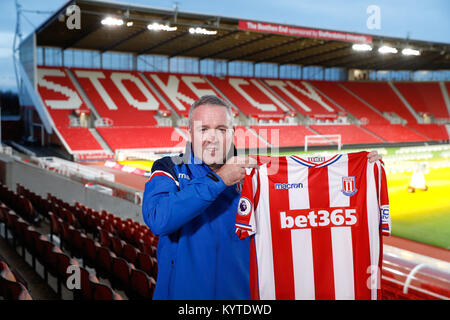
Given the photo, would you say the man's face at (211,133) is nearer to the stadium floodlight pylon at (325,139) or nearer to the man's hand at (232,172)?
the man's hand at (232,172)

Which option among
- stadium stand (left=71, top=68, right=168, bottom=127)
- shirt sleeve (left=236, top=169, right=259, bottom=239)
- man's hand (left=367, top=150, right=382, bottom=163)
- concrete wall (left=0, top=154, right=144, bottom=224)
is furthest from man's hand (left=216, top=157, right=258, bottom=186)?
stadium stand (left=71, top=68, right=168, bottom=127)

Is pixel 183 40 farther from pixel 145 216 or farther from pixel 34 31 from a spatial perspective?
pixel 145 216

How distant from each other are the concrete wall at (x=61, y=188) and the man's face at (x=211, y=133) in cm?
716

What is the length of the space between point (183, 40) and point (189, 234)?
30449 millimetres

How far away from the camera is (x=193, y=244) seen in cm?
162

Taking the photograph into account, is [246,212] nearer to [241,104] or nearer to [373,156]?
[373,156]

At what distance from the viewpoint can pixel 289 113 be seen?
3612 cm

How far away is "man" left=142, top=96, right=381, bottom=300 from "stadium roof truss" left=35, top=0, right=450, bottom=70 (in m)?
21.0

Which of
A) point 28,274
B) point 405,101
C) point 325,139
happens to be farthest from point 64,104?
point 405,101

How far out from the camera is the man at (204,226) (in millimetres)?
1604

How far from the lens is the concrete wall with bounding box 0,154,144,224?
9426 millimetres

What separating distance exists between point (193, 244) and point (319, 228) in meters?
0.98

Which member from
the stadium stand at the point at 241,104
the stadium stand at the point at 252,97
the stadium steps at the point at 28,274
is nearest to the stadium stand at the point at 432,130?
the stadium stand at the point at 241,104
